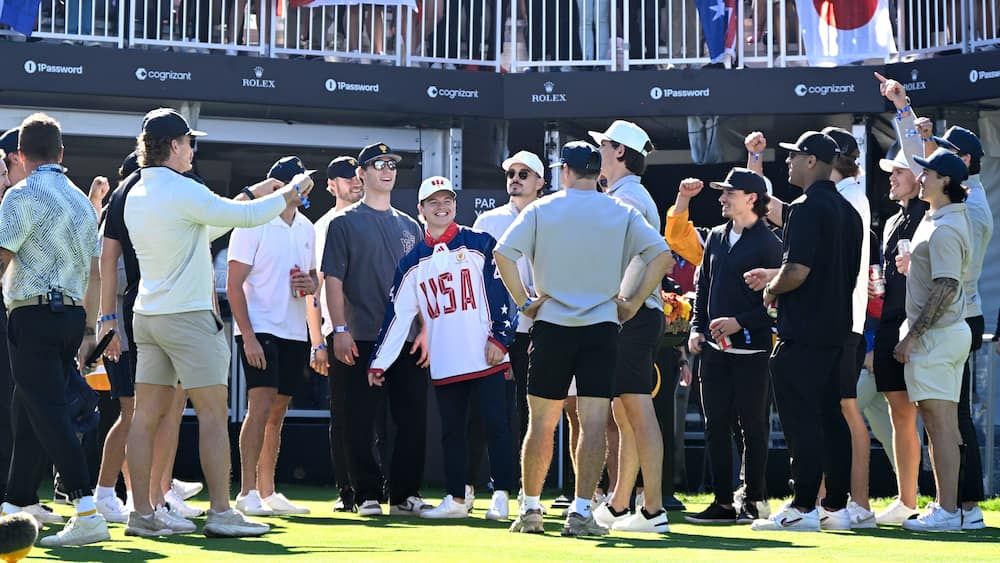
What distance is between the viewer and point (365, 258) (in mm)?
8445

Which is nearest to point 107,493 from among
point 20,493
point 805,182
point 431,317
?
point 20,493

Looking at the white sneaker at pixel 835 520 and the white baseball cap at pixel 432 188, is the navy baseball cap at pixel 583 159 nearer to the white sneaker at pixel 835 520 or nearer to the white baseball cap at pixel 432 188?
the white baseball cap at pixel 432 188

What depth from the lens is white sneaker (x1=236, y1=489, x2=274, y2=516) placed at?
8172mm

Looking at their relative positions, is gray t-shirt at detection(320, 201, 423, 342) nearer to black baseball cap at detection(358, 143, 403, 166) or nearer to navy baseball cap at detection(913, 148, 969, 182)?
black baseball cap at detection(358, 143, 403, 166)

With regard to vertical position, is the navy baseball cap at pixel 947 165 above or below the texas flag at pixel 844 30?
below

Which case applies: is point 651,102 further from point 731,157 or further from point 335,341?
point 335,341

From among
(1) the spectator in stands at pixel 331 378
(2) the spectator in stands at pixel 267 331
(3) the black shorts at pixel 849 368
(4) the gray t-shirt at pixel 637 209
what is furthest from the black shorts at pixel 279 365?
(3) the black shorts at pixel 849 368

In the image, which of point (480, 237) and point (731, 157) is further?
point (731, 157)

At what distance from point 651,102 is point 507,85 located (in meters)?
1.35

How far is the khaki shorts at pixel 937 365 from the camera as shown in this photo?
24.5 ft

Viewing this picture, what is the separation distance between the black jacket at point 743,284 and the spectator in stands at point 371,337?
60.3 inches

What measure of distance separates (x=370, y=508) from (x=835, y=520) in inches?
93.1

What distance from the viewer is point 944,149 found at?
7645 mm

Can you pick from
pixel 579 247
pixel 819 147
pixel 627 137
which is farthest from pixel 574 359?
pixel 819 147
